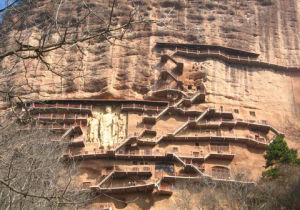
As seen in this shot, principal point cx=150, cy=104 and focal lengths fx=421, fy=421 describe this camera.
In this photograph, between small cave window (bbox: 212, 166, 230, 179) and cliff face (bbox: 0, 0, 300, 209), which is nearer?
small cave window (bbox: 212, 166, 230, 179)

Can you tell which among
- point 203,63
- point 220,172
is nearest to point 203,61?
point 203,63

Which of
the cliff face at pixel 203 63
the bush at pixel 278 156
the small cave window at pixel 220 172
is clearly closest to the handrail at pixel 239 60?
the cliff face at pixel 203 63

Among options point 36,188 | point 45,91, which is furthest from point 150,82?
point 36,188

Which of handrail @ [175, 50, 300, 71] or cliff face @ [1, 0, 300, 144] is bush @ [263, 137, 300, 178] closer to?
cliff face @ [1, 0, 300, 144]

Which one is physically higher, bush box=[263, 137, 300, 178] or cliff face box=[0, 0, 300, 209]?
cliff face box=[0, 0, 300, 209]

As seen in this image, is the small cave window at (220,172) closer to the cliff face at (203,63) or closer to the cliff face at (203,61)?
the cliff face at (203,63)

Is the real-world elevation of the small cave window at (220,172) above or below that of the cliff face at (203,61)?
below

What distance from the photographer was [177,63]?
3416 centimetres

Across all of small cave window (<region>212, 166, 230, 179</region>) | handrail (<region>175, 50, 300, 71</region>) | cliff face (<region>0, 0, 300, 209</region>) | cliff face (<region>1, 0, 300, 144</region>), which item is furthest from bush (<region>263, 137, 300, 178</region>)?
handrail (<region>175, 50, 300, 71</region>)

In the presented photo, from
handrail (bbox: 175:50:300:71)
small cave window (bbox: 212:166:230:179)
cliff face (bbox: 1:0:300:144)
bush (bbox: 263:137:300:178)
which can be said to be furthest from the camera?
handrail (bbox: 175:50:300:71)

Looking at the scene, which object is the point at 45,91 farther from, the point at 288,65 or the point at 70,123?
the point at 288,65

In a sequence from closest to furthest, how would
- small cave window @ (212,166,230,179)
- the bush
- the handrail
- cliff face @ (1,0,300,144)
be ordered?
the bush
small cave window @ (212,166,230,179)
cliff face @ (1,0,300,144)
the handrail

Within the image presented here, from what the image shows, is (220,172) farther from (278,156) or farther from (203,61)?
(203,61)

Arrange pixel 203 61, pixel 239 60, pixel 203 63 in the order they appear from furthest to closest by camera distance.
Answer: pixel 239 60
pixel 203 61
pixel 203 63
